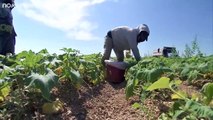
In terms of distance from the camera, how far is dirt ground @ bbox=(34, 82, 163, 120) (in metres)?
2.99

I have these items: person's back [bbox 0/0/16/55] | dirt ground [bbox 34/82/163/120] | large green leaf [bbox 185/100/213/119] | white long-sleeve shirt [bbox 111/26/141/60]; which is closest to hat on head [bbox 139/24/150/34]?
white long-sleeve shirt [bbox 111/26/141/60]

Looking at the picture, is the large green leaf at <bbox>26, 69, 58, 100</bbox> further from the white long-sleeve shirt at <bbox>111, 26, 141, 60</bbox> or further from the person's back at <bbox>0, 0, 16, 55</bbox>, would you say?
the white long-sleeve shirt at <bbox>111, 26, 141, 60</bbox>

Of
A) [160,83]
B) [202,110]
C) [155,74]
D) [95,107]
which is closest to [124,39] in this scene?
[95,107]

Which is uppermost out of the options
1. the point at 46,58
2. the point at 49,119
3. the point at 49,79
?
the point at 46,58

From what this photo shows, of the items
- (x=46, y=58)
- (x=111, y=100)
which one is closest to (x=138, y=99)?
(x=111, y=100)

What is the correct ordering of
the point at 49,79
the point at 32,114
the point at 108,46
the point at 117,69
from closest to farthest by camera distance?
the point at 49,79 < the point at 32,114 < the point at 117,69 < the point at 108,46

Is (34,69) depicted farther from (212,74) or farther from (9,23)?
(212,74)

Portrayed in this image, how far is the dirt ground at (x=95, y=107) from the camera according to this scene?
2988 mm

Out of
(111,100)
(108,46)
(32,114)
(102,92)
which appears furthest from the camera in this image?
(108,46)

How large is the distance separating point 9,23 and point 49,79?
89.4 inches

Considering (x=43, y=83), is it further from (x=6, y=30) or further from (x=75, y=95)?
(x=6, y=30)

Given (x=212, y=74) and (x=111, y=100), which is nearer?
(x=111, y=100)

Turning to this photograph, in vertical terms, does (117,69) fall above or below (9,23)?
below

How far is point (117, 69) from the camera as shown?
5598mm
